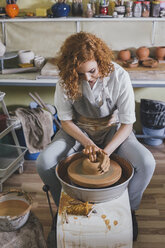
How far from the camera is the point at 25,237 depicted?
1554mm

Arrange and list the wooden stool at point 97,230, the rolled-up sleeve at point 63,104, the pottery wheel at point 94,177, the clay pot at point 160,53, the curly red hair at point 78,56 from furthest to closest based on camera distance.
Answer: the clay pot at point 160,53, the rolled-up sleeve at point 63,104, the curly red hair at point 78,56, the pottery wheel at point 94,177, the wooden stool at point 97,230

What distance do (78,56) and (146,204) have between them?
→ 1241mm

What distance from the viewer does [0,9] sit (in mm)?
2871

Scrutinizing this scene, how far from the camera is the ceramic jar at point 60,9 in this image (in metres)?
2.76

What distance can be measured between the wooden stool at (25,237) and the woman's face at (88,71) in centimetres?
86

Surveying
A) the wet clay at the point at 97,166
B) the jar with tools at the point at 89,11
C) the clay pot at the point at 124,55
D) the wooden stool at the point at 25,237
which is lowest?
the wooden stool at the point at 25,237

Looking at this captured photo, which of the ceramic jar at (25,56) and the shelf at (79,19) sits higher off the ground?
the shelf at (79,19)

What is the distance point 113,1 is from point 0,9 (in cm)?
112

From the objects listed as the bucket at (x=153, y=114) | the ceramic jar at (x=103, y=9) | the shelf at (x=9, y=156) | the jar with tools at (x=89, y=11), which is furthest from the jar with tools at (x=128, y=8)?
the shelf at (x=9, y=156)

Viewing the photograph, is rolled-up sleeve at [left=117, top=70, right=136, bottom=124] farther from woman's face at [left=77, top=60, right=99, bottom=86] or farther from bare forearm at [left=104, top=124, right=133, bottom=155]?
woman's face at [left=77, top=60, right=99, bottom=86]

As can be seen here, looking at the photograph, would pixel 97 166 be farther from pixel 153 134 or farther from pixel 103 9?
pixel 103 9

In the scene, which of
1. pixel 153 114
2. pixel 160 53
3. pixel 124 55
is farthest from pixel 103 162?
pixel 160 53

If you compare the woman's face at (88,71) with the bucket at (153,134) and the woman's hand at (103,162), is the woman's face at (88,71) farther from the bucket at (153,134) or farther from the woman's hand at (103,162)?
the bucket at (153,134)

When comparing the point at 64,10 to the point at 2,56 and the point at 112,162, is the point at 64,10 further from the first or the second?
the point at 112,162
